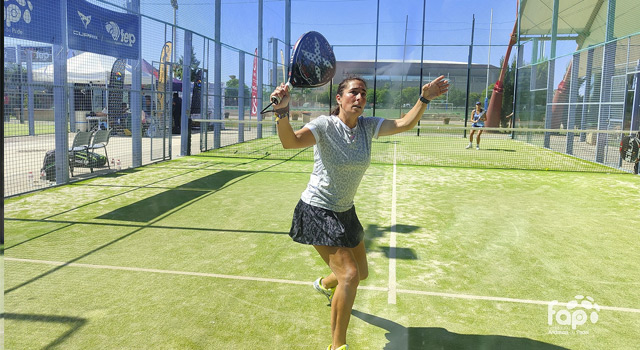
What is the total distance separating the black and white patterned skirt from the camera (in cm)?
310

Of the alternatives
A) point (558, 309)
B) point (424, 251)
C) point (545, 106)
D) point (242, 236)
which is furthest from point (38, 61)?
point (545, 106)

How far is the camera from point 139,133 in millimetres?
11625

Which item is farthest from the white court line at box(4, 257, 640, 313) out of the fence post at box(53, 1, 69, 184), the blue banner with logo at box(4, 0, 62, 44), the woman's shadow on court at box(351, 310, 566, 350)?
the fence post at box(53, 1, 69, 184)

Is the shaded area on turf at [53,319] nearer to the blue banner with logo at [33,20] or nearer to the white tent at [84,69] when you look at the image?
the blue banner with logo at [33,20]

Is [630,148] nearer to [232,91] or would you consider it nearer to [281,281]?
[281,281]

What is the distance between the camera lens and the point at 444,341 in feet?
11.3

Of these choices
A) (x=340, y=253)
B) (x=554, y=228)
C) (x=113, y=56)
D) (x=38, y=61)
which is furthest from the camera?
(x=113, y=56)

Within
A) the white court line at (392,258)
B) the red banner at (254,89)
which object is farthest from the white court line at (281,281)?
the red banner at (254,89)

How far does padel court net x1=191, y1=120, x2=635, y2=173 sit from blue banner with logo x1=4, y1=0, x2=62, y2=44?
16.1 feet

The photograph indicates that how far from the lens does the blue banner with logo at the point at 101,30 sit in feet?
30.0

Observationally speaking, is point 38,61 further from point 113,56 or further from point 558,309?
point 558,309

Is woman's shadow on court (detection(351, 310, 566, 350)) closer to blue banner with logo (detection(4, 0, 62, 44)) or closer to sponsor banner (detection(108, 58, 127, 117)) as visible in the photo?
blue banner with logo (detection(4, 0, 62, 44))

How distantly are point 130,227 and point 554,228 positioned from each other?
5360mm

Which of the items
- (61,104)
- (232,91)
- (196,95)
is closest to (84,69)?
(61,104)
